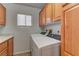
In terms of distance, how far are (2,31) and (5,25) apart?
0.23 meters

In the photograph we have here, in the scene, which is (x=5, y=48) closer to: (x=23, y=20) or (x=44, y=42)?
(x=23, y=20)

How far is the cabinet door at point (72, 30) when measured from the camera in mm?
824

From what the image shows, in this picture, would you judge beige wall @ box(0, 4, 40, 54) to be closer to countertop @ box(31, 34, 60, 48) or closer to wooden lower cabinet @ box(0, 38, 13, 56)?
wooden lower cabinet @ box(0, 38, 13, 56)

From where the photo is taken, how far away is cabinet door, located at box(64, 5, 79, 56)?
2.70 feet

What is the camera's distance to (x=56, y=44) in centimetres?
144

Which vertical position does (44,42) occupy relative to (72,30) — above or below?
below

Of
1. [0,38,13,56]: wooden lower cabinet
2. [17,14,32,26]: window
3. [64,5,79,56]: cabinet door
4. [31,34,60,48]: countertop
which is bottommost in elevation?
[0,38,13,56]: wooden lower cabinet

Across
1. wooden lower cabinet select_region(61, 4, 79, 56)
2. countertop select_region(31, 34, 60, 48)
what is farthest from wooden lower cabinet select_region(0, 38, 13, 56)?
wooden lower cabinet select_region(61, 4, 79, 56)

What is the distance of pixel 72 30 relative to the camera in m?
0.89

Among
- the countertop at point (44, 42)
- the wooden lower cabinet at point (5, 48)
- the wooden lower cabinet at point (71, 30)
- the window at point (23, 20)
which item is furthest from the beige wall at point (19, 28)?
the wooden lower cabinet at point (71, 30)

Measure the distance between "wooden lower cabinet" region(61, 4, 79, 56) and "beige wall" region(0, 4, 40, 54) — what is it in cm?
225

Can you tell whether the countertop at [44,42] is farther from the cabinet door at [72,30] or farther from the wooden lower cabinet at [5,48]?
the wooden lower cabinet at [5,48]

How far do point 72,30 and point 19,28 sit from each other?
262 cm

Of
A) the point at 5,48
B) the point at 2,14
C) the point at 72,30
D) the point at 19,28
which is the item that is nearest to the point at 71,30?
the point at 72,30
